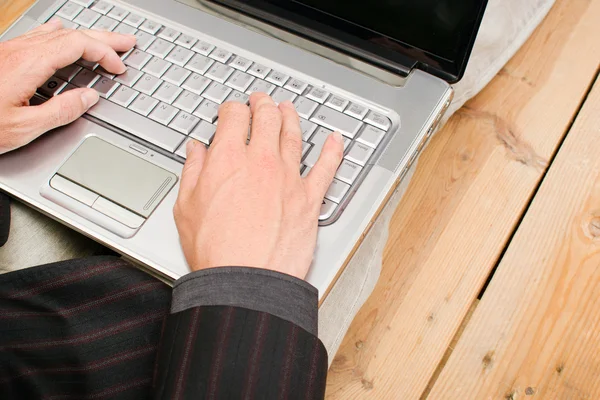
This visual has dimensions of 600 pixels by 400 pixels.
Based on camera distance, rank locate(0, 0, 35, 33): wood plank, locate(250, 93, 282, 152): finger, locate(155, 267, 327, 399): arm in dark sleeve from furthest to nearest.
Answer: locate(0, 0, 35, 33): wood plank → locate(250, 93, 282, 152): finger → locate(155, 267, 327, 399): arm in dark sleeve

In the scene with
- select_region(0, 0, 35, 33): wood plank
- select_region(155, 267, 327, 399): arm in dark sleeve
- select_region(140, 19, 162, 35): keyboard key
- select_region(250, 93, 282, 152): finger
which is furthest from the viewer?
select_region(0, 0, 35, 33): wood plank

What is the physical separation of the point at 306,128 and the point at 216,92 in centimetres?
10

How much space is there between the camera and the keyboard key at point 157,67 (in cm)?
55

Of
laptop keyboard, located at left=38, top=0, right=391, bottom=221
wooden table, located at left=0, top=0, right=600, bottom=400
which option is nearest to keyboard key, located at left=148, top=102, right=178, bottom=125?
laptop keyboard, located at left=38, top=0, right=391, bottom=221

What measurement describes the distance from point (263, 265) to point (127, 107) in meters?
0.23

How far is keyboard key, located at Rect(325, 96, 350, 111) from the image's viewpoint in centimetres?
52

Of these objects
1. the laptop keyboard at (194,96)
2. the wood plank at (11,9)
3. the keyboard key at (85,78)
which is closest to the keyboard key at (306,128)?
the laptop keyboard at (194,96)

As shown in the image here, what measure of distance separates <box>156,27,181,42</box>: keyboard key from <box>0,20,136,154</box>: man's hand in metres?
0.03

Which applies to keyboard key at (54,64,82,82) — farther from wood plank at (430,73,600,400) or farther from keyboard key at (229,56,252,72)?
wood plank at (430,73,600,400)

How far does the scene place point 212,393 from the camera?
1.22 ft

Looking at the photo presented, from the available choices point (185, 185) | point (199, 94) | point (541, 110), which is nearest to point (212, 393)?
point (185, 185)

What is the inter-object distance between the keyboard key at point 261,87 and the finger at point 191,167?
8 cm

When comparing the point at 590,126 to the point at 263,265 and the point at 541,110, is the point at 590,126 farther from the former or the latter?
the point at 263,265

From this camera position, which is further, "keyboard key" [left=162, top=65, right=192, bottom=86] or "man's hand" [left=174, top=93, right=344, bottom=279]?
"keyboard key" [left=162, top=65, right=192, bottom=86]
